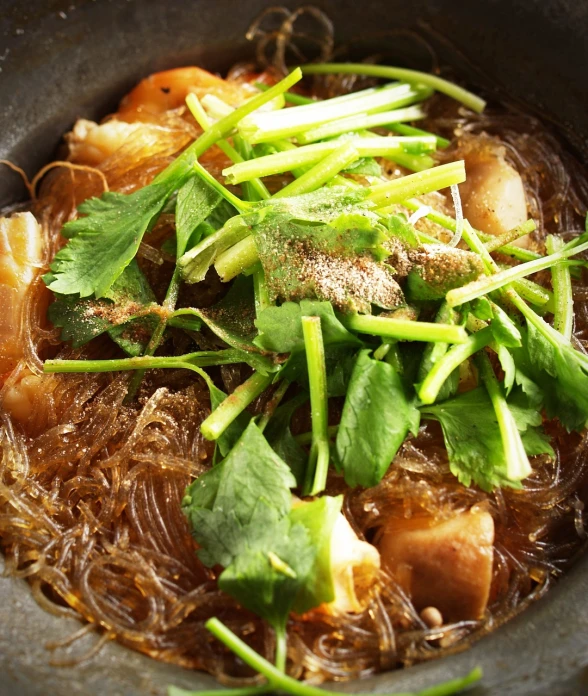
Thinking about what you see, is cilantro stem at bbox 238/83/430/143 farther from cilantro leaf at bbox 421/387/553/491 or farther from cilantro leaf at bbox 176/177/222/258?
cilantro leaf at bbox 421/387/553/491

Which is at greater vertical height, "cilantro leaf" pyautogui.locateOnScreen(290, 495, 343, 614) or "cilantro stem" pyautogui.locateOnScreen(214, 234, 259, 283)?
"cilantro stem" pyautogui.locateOnScreen(214, 234, 259, 283)

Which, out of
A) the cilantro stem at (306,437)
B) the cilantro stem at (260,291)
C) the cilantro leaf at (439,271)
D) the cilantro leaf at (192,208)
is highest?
the cilantro leaf at (192,208)

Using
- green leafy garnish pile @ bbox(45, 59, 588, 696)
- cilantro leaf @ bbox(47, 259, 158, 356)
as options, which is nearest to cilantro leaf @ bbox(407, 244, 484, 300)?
green leafy garnish pile @ bbox(45, 59, 588, 696)

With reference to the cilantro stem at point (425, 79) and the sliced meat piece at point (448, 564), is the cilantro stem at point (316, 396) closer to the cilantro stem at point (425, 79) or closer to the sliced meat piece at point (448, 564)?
the sliced meat piece at point (448, 564)

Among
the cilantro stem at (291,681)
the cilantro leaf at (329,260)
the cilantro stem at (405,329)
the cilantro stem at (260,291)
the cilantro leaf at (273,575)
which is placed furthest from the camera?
the cilantro stem at (260,291)

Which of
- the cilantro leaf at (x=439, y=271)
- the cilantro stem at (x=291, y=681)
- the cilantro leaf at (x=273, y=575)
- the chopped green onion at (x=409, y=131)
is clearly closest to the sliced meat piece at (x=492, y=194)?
the chopped green onion at (x=409, y=131)

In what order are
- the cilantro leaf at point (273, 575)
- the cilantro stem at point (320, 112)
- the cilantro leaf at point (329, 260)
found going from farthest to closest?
the cilantro stem at point (320, 112)
the cilantro leaf at point (329, 260)
the cilantro leaf at point (273, 575)

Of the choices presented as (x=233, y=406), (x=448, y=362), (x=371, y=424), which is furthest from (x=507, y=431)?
(x=233, y=406)

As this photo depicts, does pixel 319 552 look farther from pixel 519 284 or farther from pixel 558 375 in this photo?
pixel 519 284
